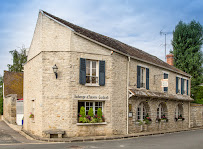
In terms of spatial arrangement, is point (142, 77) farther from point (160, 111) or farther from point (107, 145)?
point (107, 145)

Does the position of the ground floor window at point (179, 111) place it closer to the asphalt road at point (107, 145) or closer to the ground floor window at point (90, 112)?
the ground floor window at point (90, 112)

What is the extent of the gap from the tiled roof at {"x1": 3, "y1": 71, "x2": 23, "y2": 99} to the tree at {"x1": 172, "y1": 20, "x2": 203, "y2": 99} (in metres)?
19.3

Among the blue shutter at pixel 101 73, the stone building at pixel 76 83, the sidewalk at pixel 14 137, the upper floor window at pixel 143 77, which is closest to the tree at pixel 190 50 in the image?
the upper floor window at pixel 143 77

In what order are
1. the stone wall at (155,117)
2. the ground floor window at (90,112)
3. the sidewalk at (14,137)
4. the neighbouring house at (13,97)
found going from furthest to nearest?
the neighbouring house at (13,97) < the stone wall at (155,117) < the ground floor window at (90,112) < the sidewalk at (14,137)

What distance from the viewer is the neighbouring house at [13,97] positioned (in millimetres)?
23734

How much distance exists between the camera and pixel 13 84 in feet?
99.6

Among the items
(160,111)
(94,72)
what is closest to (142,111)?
(160,111)

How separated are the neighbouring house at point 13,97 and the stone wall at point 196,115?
16726mm

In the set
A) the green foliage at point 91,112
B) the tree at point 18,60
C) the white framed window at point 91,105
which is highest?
the tree at point 18,60

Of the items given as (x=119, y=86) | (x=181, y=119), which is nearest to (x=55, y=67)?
(x=119, y=86)

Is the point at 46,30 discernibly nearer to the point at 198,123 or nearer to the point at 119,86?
the point at 119,86

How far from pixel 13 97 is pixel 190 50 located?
69.7 feet

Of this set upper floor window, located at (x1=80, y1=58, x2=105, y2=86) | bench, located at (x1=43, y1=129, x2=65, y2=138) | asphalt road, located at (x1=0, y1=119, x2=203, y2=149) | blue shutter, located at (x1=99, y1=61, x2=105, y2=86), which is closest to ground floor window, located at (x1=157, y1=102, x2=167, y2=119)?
blue shutter, located at (x1=99, y1=61, x2=105, y2=86)

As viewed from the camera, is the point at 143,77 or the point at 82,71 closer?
the point at 82,71
